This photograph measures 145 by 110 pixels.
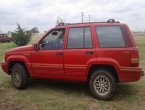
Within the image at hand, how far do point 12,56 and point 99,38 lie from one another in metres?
2.97

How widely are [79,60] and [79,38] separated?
620 millimetres

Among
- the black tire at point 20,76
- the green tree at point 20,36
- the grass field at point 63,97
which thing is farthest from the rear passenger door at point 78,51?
the green tree at point 20,36

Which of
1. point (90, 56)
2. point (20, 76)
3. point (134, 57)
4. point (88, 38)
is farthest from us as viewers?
point (20, 76)

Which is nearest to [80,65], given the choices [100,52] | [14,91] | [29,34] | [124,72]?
[100,52]

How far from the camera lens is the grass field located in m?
6.88

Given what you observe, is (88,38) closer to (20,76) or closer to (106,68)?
(106,68)

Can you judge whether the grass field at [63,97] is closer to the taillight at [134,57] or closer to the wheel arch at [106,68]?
the wheel arch at [106,68]

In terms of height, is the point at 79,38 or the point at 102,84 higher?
the point at 79,38

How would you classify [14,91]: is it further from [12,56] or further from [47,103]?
[47,103]

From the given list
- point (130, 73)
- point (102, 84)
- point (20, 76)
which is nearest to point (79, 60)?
point (102, 84)

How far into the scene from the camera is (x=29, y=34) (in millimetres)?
32875

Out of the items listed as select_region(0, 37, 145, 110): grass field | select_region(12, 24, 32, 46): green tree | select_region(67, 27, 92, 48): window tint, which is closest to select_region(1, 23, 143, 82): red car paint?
select_region(67, 27, 92, 48): window tint

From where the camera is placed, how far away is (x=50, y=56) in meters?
8.09

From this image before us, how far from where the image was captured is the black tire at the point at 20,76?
28.5 ft
